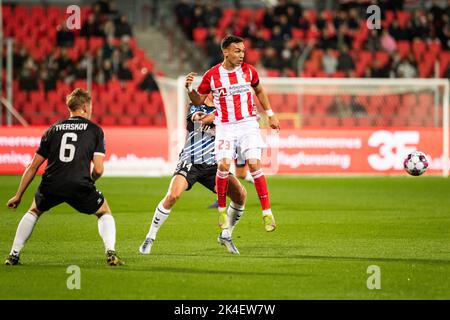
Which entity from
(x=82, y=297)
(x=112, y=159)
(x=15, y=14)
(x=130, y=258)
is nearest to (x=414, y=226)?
(x=130, y=258)

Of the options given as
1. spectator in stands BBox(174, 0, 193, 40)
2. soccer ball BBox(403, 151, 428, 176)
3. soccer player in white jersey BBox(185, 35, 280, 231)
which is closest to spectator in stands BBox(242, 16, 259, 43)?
spectator in stands BBox(174, 0, 193, 40)

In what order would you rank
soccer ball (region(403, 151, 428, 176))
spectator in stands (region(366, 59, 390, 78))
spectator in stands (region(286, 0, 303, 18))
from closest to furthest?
1. soccer ball (region(403, 151, 428, 176))
2. spectator in stands (region(366, 59, 390, 78))
3. spectator in stands (region(286, 0, 303, 18))

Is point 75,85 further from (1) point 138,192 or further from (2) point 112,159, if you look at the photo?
(1) point 138,192

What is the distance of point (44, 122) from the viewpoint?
24891 millimetres

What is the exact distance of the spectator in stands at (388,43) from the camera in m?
28.4

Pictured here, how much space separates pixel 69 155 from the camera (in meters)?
8.61

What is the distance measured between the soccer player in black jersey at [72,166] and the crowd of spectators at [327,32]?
58.4 ft

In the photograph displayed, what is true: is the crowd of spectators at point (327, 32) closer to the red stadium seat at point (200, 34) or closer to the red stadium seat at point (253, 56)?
the red stadium seat at point (253, 56)

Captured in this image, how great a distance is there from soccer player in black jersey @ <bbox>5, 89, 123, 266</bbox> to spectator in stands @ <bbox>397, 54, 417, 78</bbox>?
772 inches

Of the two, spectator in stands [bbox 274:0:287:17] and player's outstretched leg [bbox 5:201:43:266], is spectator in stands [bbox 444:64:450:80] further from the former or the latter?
player's outstretched leg [bbox 5:201:43:266]

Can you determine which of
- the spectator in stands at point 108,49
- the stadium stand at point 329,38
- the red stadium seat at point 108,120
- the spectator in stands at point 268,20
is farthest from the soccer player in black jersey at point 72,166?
the spectator in stands at point 268,20

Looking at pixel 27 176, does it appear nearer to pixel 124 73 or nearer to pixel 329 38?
pixel 124 73

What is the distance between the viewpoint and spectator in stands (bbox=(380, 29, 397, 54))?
28.4m

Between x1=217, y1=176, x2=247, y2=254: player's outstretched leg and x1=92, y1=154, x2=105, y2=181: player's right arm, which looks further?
x1=217, y1=176, x2=247, y2=254: player's outstretched leg
